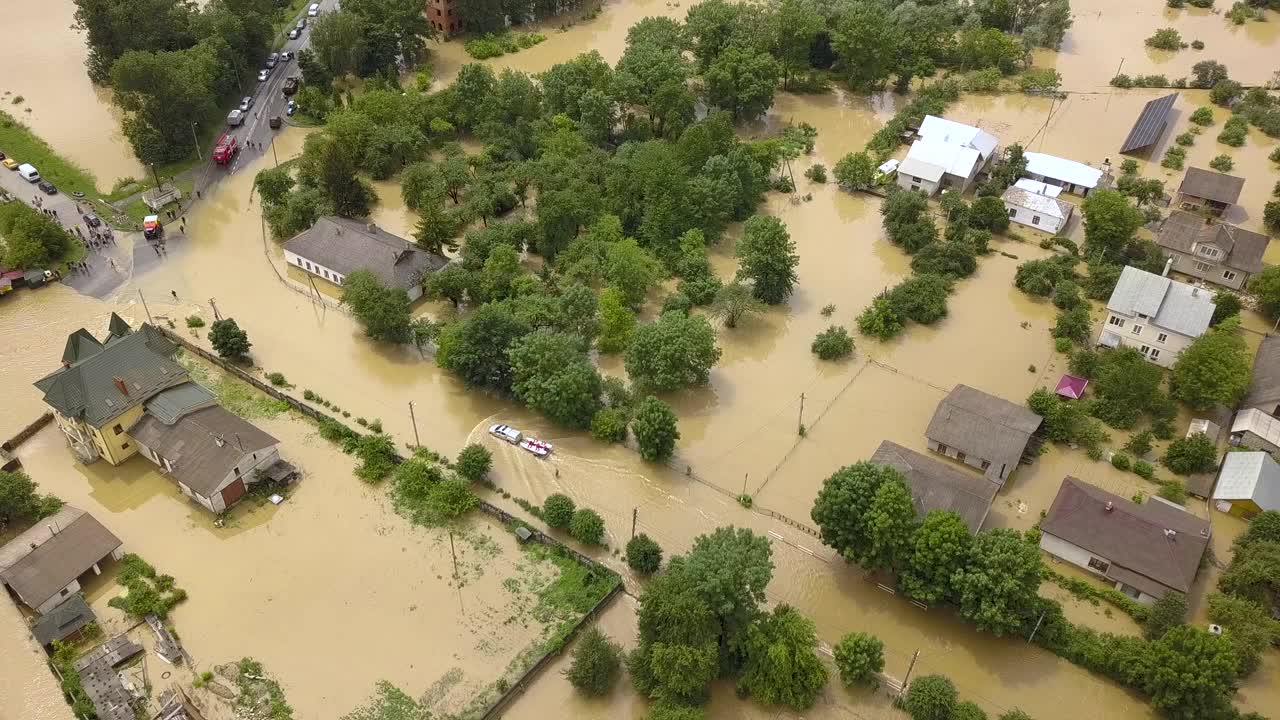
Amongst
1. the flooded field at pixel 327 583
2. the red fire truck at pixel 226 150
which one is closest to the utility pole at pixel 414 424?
the flooded field at pixel 327 583

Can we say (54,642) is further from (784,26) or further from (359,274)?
(784,26)

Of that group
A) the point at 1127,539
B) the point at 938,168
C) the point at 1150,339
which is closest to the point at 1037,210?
the point at 938,168

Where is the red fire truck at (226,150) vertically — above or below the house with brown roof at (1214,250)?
above

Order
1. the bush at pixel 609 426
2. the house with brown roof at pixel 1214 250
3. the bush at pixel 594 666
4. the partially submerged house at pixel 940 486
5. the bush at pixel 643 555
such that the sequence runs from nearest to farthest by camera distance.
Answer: the bush at pixel 594 666 < the bush at pixel 643 555 < the partially submerged house at pixel 940 486 < the bush at pixel 609 426 < the house with brown roof at pixel 1214 250

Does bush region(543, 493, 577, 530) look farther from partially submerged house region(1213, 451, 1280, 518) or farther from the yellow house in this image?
partially submerged house region(1213, 451, 1280, 518)

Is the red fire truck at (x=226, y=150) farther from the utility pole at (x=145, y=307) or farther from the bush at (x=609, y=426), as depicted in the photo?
the bush at (x=609, y=426)

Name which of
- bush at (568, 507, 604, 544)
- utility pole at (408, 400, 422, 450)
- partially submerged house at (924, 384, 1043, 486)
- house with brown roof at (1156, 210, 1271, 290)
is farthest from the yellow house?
house with brown roof at (1156, 210, 1271, 290)

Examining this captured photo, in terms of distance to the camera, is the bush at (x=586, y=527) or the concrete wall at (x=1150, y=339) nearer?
the bush at (x=586, y=527)
